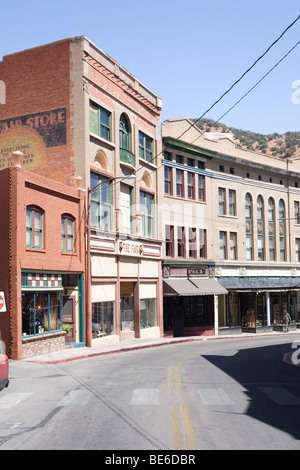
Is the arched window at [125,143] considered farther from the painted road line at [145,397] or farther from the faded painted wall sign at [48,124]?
the painted road line at [145,397]

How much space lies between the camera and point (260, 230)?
5666 cm

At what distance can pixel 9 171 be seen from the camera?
92.2ft

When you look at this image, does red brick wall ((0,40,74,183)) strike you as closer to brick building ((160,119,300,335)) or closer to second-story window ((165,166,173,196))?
brick building ((160,119,300,335))

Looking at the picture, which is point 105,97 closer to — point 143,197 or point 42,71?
point 42,71

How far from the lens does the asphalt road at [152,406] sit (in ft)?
35.7

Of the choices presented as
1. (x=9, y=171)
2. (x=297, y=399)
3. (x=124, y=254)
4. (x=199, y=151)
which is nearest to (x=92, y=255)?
(x=124, y=254)

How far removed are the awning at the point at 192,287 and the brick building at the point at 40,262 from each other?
39.4 ft

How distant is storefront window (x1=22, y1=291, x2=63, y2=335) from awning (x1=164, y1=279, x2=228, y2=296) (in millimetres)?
14323

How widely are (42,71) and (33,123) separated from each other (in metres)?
3.24

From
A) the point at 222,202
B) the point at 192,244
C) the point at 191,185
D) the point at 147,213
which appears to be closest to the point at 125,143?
the point at 147,213

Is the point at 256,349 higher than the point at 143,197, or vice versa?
the point at 143,197

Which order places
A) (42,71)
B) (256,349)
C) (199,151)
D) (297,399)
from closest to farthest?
(297,399) → (256,349) → (42,71) → (199,151)

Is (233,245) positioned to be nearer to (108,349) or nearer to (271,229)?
(271,229)

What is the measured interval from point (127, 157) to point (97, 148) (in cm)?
420
